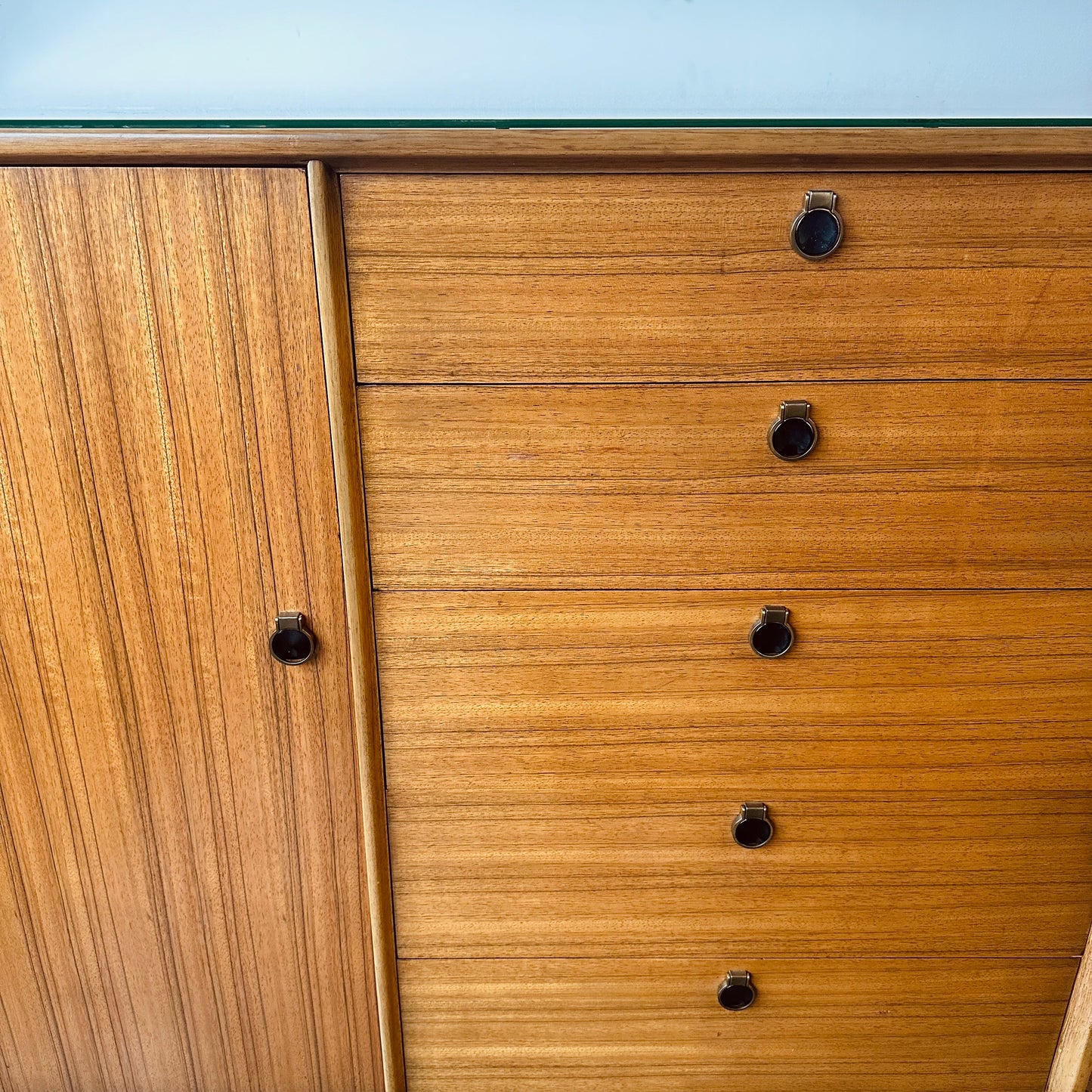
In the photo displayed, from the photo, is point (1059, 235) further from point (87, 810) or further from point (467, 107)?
point (87, 810)

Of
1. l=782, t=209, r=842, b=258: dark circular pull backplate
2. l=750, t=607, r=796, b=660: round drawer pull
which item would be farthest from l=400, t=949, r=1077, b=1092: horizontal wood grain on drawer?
l=782, t=209, r=842, b=258: dark circular pull backplate

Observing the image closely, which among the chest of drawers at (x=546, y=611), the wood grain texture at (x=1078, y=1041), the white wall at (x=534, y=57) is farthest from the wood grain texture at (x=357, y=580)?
the wood grain texture at (x=1078, y=1041)

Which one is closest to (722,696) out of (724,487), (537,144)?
(724,487)

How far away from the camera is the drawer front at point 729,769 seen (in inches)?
21.8

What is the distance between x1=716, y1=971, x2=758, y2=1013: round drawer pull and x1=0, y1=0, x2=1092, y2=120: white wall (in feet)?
2.88

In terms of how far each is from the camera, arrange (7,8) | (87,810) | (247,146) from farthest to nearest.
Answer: (7,8) → (87,810) → (247,146)

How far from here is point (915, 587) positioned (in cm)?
55

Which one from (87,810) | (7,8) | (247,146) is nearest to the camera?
(247,146)

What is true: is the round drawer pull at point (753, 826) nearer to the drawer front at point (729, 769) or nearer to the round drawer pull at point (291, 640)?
the drawer front at point (729, 769)

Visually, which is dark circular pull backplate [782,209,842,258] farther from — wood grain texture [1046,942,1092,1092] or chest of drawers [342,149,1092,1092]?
wood grain texture [1046,942,1092,1092]

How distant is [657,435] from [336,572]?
0.26 meters

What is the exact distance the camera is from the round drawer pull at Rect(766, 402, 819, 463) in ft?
1.64

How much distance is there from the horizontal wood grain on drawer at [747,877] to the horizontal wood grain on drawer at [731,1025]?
21 mm

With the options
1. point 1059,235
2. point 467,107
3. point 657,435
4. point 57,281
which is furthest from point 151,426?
point 1059,235
